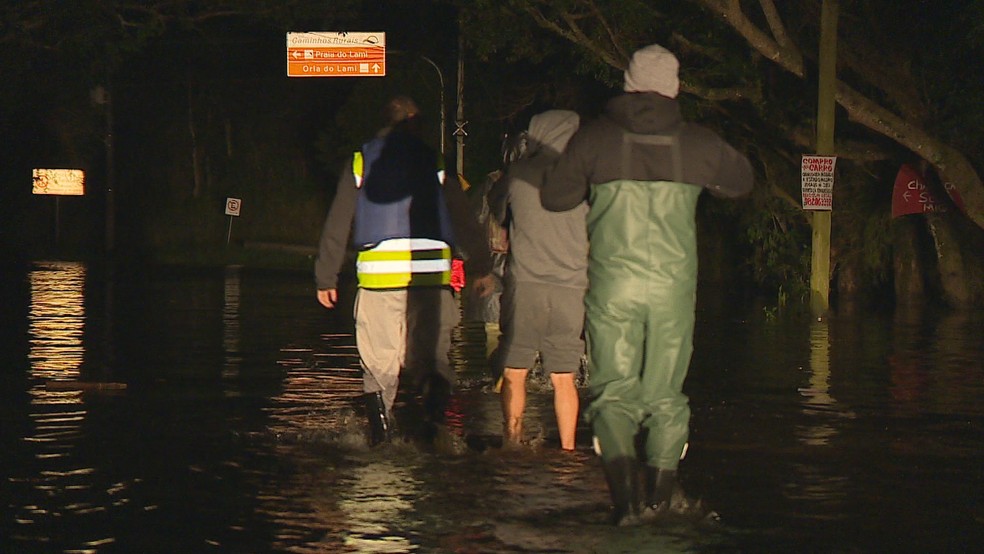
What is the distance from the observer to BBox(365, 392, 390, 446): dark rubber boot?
990 centimetres

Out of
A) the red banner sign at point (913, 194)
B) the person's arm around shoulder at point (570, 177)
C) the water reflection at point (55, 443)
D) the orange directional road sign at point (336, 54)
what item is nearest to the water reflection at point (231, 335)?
the water reflection at point (55, 443)

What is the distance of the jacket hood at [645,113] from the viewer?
7703 millimetres

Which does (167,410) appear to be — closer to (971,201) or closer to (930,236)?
(971,201)

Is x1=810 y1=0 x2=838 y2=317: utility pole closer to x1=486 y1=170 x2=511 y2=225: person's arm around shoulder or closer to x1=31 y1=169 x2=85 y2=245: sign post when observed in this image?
x1=486 y1=170 x2=511 y2=225: person's arm around shoulder

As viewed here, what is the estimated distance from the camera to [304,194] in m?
52.4

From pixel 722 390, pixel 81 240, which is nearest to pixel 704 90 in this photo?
pixel 722 390

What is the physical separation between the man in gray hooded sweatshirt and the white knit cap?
1853 mm

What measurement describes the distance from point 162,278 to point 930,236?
14.1 m

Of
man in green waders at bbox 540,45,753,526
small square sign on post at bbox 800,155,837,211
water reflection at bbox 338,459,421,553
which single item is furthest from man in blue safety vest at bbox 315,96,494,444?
small square sign on post at bbox 800,155,837,211

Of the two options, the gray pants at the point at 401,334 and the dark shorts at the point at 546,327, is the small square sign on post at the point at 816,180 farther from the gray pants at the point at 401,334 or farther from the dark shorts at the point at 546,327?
the dark shorts at the point at 546,327

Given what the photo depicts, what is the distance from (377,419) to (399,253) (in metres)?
0.91

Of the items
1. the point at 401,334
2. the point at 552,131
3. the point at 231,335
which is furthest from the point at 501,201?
the point at 231,335

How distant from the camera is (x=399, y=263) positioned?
385 inches

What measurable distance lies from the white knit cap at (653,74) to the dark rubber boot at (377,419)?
277 centimetres
